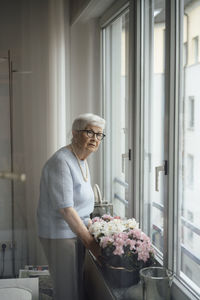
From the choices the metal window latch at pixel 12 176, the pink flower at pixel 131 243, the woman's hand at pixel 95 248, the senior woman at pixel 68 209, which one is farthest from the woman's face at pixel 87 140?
the pink flower at pixel 131 243

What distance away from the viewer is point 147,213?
6.46 feet

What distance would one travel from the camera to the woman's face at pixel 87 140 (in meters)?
1.08

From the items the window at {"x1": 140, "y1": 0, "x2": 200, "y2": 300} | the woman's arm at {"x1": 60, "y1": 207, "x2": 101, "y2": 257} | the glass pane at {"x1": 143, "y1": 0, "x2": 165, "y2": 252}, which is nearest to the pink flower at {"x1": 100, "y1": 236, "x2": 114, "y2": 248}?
the woman's arm at {"x1": 60, "y1": 207, "x2": 101, "y2": 257}

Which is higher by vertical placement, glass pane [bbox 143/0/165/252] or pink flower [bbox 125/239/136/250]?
glass pane [bbox 143/0/165/252]

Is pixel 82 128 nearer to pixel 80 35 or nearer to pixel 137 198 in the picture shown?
pixel 80 35

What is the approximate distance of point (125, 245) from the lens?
1.51 metres

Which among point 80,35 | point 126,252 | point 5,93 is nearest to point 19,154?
point 5,93

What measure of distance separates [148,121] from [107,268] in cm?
81

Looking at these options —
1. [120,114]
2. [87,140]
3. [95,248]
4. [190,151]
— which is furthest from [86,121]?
[120,114]

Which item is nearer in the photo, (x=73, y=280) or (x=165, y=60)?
(x=73, y=280)

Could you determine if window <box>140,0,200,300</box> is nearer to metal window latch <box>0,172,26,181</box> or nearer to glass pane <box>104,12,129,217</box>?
glass pane <box>104,12,129,217</box>

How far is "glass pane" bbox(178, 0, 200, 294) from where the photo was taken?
4.66 feet

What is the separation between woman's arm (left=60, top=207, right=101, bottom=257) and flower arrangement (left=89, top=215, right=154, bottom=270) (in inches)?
9.1

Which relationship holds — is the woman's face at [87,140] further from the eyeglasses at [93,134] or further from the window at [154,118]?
the window at [154,118]
